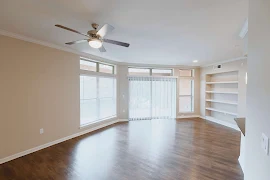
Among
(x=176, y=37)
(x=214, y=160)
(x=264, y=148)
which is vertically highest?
(x=176, y=37)

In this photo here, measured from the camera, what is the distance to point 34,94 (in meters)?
3.35

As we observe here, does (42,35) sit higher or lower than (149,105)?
higher

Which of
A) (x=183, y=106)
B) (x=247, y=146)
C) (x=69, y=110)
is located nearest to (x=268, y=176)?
(x=247, y=146)

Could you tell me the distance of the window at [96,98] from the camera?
187 inches

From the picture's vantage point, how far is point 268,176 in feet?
2.94

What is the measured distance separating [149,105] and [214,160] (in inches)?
149

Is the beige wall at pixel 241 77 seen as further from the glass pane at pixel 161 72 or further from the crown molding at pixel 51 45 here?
the crown molding at pixel 51 45

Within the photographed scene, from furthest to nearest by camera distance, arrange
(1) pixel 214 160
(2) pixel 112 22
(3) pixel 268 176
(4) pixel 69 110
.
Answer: (4) pixel 69 110 → (1) pixel 214 160 → (2) pixel 112 22 → (3) pixel 268 176

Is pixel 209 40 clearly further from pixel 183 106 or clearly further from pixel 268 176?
pixel 183 106

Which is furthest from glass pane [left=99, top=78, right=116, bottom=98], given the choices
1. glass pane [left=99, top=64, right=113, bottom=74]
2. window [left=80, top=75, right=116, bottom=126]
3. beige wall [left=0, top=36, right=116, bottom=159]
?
beige wall [left=0, top=36, right=116, bottom=159]

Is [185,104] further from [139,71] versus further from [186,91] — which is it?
[139,71]

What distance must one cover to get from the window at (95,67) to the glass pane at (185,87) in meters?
3.30

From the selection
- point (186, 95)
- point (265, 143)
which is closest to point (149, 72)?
point (186, 95)

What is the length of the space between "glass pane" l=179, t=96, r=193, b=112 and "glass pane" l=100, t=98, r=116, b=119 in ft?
10.5
